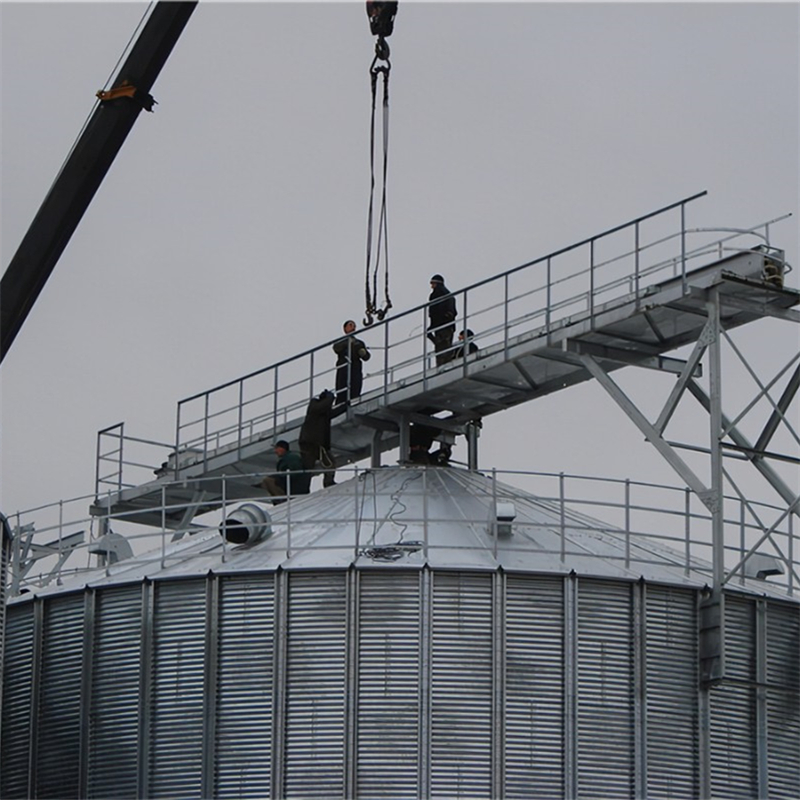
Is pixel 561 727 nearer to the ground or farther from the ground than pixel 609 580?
nearer to the ground

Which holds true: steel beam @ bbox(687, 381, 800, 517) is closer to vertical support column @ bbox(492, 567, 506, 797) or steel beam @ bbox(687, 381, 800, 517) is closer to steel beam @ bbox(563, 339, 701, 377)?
steel beam @ bbox(563, 339, 701, 377)

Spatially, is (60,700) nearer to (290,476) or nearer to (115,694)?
(115,694)

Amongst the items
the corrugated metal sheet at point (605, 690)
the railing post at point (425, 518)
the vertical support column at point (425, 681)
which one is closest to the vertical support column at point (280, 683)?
the vertical support column at point (425, 681)

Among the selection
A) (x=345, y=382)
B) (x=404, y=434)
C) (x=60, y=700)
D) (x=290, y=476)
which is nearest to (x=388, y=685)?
(x=60, y=700)

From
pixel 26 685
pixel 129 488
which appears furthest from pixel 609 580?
pixel 129 488

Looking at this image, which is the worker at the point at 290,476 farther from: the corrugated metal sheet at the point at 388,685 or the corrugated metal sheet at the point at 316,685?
the corrugated metal sheet at the point at 388,685

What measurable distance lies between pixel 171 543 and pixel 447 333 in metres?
6.70

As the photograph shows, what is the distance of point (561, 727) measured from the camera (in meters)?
37.5

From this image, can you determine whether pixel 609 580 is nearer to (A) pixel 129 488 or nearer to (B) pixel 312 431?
(B) pixel 312 431

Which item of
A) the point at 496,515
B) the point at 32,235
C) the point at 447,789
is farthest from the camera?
the point at 32,235

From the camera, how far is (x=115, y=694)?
3903 centimetres

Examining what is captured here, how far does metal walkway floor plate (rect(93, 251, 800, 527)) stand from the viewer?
39.3 meters

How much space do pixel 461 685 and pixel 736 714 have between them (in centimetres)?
497

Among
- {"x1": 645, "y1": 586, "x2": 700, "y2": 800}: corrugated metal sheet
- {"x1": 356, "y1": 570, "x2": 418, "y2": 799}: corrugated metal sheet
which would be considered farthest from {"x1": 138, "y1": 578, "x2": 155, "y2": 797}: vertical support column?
{"x1": 645, "y1": 586, "x2": 700, "y2": 800}: corrugated metal sheet
